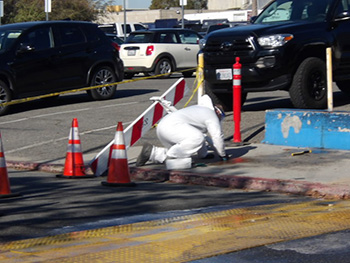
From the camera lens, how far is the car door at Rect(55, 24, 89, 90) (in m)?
16.5

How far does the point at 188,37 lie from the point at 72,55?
9522 mm

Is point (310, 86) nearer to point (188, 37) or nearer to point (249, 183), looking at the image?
point (249, 183)

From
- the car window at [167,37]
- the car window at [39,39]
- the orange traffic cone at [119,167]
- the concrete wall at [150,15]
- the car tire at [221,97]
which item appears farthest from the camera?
the concrete wall at [150,15]

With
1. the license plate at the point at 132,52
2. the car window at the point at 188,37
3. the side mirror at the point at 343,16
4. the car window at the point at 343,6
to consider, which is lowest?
the license plate at the point at 132,52

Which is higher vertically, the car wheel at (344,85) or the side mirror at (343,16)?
the side mirror at (343,16)

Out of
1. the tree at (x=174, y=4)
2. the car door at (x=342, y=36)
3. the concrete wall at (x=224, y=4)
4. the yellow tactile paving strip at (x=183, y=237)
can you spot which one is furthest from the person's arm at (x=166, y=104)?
the tree at (x=174, y=4)

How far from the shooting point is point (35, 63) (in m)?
15.9

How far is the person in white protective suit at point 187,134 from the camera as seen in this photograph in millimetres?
9992

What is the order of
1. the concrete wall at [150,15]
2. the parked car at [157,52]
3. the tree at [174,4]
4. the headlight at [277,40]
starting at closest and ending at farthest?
the headlight at [277,40], the parked car at [157,52], the concrete wall at [150,15], the tree at [174,4]

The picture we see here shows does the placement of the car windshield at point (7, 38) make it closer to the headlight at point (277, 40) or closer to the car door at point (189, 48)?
the headlight at point (277, 40)

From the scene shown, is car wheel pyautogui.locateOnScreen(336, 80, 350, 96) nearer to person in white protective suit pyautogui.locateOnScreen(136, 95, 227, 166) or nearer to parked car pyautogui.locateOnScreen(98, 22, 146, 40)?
person in white protective suit pyautogui.locateOnScreen(136, 95, 227, 166)

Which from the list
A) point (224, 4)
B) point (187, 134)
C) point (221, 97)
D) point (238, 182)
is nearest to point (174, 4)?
point (224, 4)

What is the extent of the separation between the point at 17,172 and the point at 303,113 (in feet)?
13.7

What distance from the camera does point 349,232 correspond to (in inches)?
249
